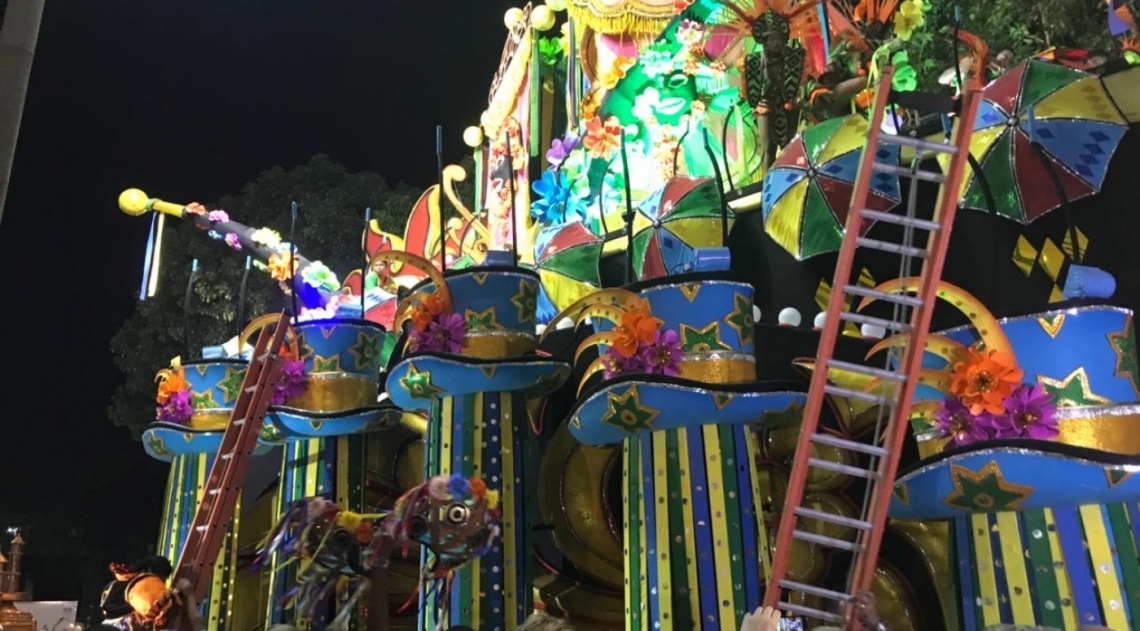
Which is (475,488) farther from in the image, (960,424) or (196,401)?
(196,401)

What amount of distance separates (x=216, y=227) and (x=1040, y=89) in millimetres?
8634

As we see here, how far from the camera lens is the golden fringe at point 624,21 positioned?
8.28 metres

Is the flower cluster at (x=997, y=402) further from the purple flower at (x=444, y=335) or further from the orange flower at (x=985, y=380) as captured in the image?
the purple flower at (x=444, y=335)

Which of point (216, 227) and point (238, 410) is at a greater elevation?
point (216, 227)

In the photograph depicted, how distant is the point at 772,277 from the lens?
5.36 meters

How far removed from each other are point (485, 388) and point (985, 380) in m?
2.87

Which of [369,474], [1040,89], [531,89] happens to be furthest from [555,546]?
[531,89]

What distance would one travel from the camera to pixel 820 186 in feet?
14.6

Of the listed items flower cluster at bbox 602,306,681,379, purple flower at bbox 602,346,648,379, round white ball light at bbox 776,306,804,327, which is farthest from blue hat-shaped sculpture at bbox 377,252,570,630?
round white ball light at bbox 776,306,804,327

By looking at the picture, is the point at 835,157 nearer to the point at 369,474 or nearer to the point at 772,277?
the point at 772,277

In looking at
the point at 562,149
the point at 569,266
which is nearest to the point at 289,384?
the point at 569,266

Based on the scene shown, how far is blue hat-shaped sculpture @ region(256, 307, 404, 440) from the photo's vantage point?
6504 mm

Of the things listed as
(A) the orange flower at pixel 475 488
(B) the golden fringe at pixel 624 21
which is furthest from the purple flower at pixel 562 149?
(A) the orange flower at pixel 475 488

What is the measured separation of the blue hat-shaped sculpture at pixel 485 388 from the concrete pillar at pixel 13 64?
2.04 m
